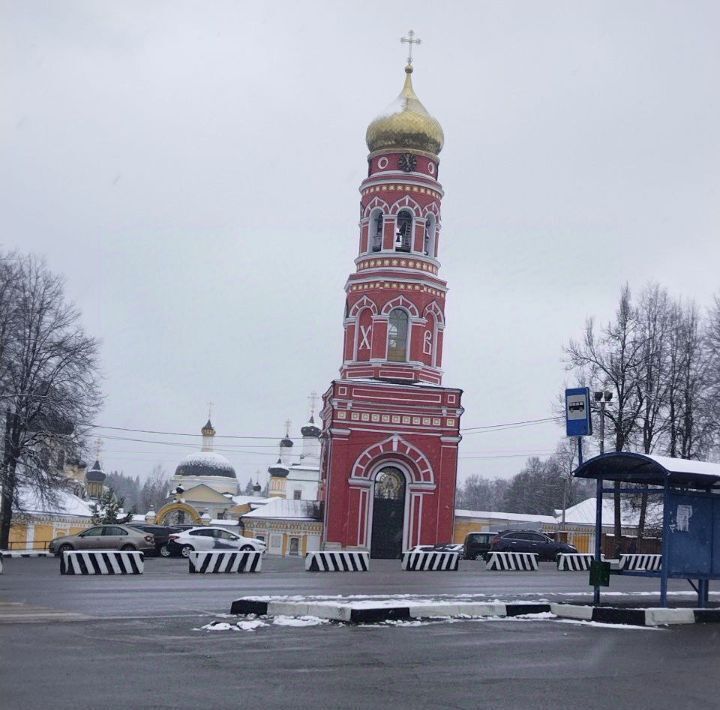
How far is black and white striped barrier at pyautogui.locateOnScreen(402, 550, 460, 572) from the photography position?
32469mm

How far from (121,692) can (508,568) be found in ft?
90.9

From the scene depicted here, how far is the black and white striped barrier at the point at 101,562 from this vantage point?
24391 mm

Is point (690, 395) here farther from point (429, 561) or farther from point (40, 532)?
point (40, 532)

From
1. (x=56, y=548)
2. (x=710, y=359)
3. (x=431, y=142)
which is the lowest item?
(x=56, y=548)

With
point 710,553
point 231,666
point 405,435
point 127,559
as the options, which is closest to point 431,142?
point 405,435

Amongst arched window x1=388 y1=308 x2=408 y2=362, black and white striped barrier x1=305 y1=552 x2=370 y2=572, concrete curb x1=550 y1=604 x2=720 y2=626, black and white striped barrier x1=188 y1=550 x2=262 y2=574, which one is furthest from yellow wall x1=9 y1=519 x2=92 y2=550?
concrete curb x1=550 y1=604 x2=720 y2=626

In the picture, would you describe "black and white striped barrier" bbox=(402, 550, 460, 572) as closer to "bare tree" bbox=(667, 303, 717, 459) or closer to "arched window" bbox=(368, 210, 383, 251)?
"bare tree" bbox=(667, 303, 717, 459)

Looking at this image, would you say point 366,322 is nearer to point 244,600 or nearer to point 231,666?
point 244,600

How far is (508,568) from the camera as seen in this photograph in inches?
1362

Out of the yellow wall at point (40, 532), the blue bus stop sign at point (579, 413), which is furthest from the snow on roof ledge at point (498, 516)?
the blue bus stop sign at point (579, 413)

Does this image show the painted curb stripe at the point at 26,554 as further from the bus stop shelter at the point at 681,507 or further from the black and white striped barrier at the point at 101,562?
the bus stop shelter at the point at 681,507

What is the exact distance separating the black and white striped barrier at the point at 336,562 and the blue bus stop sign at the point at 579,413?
11443 millimetres

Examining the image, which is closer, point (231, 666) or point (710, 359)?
point (231, 666)

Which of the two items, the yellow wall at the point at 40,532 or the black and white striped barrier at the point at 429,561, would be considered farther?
the yellow wall at the point at 40,532
